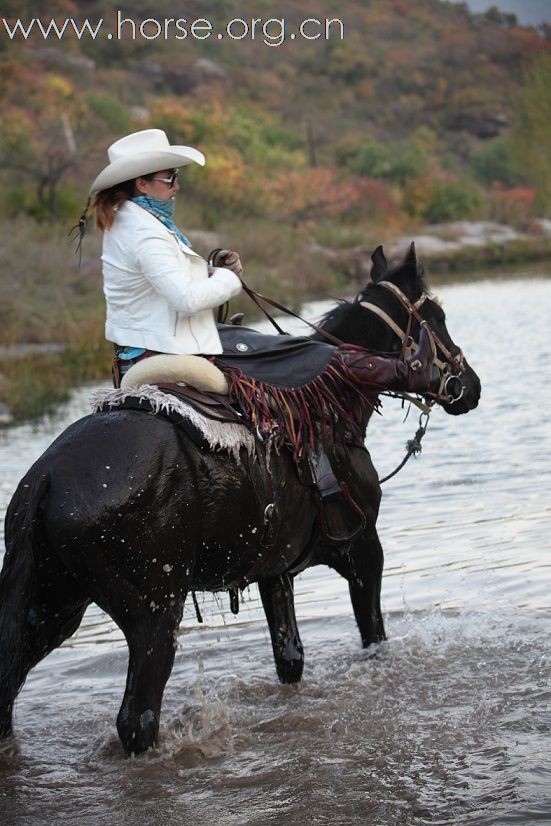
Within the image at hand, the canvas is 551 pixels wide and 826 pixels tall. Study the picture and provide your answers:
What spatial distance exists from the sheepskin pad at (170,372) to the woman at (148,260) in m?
0.06

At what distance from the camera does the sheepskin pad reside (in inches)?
202

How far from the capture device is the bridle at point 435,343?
6.08m

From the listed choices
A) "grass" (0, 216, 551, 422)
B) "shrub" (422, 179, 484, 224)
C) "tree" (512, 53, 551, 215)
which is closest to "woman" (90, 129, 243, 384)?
"grass" (0, 216, 551, 422)

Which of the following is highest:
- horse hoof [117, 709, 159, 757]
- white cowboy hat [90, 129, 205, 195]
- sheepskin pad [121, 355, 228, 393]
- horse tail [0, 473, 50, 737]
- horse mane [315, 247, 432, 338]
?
white cowboy hat [90, 129, 205, 195]

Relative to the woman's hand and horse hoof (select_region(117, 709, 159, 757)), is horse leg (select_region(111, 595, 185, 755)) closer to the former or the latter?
horse hoof (select_region(117, 709, 159, 757))

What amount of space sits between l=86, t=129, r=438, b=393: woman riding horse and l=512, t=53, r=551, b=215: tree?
2334 inches

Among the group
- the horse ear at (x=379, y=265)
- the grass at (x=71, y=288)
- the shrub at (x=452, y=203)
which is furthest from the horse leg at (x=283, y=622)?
the shrub at (x=452, y=203)

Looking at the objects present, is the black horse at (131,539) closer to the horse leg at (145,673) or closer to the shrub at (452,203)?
the horse leg at (145,673)

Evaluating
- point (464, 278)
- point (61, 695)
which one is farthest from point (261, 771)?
point (464, 278)

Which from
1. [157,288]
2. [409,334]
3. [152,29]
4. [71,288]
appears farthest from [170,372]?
[152,29]

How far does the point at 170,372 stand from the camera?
16.8 feet

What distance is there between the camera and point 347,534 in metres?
5.80

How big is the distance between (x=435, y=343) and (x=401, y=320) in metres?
0.21

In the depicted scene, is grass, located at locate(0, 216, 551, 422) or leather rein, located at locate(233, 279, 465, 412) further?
grass, located at locate(0, 216, 551, 422)
